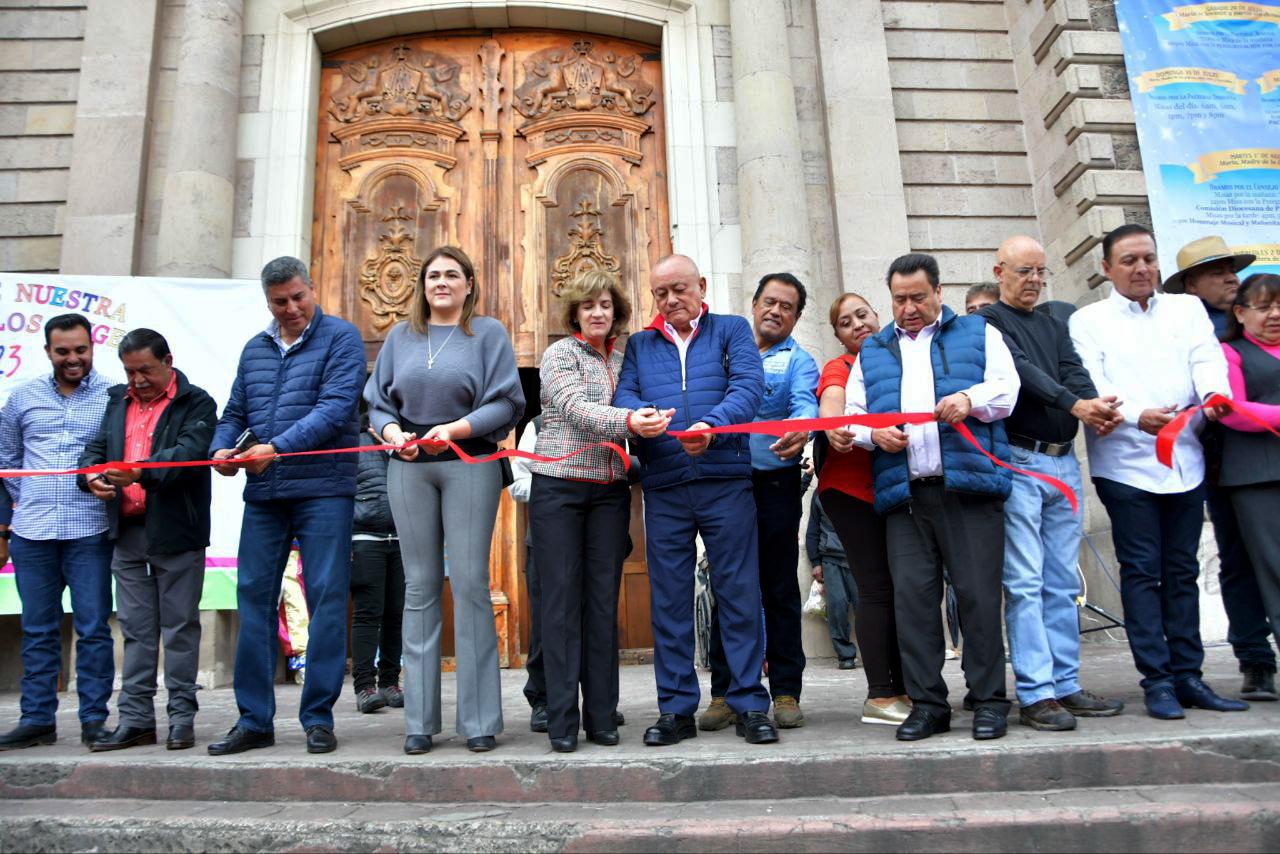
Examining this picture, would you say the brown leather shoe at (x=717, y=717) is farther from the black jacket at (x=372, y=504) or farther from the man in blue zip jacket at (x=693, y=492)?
the black jacket at (x=372, y=504)

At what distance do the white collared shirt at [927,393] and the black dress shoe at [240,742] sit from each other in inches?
109

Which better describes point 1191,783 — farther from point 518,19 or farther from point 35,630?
point 518,19

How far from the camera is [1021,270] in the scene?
4027 mm

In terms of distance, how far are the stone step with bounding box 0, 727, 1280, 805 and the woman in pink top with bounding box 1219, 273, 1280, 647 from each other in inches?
30.7

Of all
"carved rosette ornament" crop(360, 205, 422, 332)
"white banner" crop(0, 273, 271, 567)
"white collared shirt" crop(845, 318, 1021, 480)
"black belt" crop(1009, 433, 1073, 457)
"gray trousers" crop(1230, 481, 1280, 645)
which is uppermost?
"carved rosette ornament" crop(360, 205, 422, 332)

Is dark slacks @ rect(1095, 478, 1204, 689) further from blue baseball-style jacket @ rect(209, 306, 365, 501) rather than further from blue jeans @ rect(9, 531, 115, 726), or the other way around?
blue jeans @ rect(9, 531, 115, 726)

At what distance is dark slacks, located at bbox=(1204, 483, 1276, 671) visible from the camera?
410cm

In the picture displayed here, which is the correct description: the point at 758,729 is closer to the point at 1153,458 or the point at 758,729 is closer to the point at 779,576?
the point at 779,576

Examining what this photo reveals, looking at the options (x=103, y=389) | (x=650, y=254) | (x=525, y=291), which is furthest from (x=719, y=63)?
(x=103, y=389)

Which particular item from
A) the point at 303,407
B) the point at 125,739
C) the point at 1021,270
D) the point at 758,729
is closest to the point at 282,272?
the point at 303,407

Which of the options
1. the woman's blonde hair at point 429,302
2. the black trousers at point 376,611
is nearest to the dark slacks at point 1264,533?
the woman's blonde hair at point 429,302

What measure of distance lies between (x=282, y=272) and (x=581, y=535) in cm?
176

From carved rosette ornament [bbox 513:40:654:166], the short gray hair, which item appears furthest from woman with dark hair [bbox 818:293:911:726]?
carved rosette ornament [bbox 513:40:654:166]

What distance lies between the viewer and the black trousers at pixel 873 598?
4004 mm
